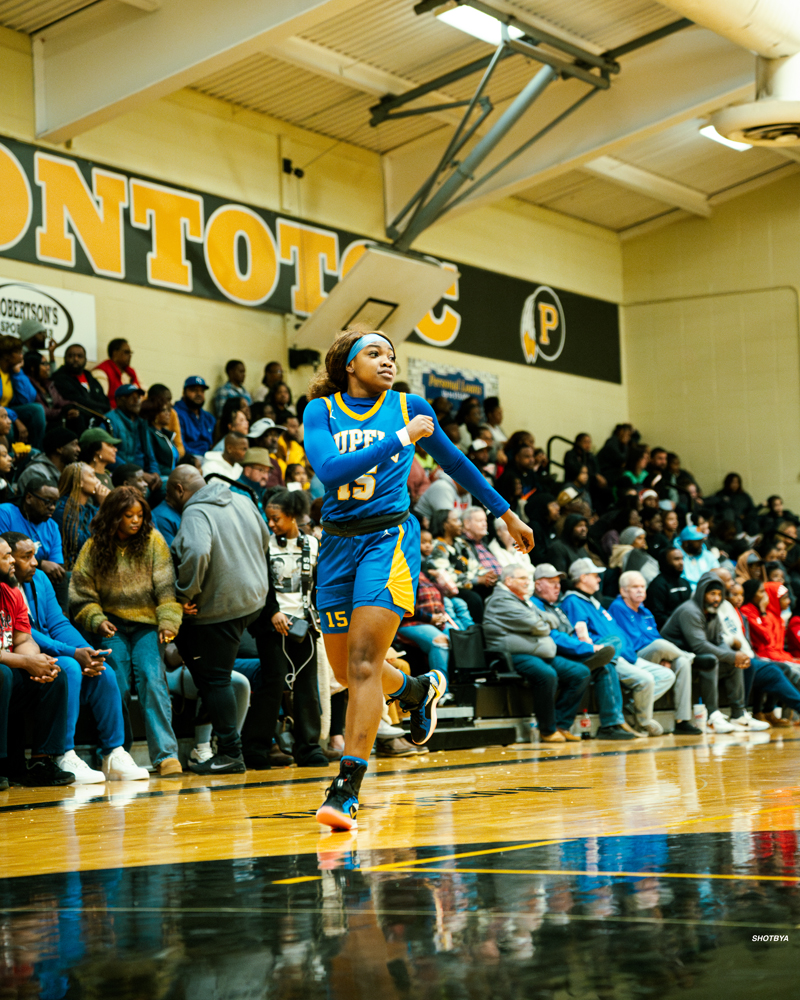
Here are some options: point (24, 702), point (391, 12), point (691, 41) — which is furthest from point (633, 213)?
point (24, 702)

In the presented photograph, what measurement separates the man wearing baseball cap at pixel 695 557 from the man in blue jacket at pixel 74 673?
8384 millimetres

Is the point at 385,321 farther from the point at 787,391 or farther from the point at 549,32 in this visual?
the point at 787,391

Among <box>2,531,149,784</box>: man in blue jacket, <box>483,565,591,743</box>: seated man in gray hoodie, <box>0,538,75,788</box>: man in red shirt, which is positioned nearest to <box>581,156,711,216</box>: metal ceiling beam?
<box>483,565,591,743</box>: seated man in gray hoodie

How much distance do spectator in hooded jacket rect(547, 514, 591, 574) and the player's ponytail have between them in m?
7.10

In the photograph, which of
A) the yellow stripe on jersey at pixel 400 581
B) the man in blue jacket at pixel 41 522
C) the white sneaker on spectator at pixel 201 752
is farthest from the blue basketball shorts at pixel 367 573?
the man in blue jacket at pixel 41 522

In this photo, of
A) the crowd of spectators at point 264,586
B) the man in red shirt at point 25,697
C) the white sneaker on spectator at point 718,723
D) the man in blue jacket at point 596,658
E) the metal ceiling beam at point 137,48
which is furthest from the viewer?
the white sneaker on spectator at point 718,723

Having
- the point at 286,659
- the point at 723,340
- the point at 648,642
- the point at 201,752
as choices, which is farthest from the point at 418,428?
the point at 723,340

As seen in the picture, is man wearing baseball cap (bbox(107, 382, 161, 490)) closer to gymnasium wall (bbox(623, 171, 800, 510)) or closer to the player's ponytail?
the player's ponytail

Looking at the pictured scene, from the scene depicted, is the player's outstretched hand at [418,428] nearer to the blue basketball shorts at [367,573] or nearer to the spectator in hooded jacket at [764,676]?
the blue basketball shorts at [367,573]

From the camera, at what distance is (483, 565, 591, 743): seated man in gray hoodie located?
8703 millimetres

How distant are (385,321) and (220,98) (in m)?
2.95

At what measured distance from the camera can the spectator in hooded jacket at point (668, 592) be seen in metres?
11.7

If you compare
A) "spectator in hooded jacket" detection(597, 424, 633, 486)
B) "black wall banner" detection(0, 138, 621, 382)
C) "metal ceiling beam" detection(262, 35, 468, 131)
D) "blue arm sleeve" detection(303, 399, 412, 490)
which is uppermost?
"metal ceiling beam" detection(262, 35, 468, 131)

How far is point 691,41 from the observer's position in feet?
42.5
